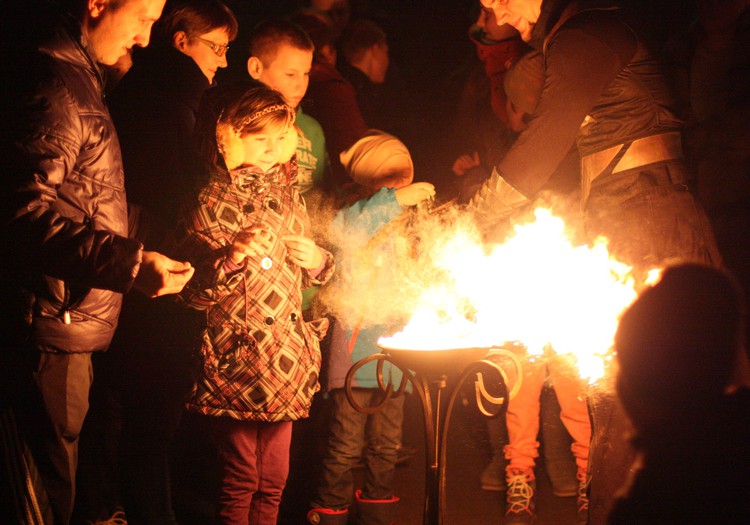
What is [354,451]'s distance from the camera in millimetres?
3646

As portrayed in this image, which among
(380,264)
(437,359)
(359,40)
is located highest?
(359,40)

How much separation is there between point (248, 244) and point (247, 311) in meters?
0.34

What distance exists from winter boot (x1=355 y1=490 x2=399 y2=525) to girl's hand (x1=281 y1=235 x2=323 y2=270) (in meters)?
1.50

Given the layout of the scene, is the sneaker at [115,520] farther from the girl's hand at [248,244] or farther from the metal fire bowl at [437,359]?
the metal fire bowl at [437,359]

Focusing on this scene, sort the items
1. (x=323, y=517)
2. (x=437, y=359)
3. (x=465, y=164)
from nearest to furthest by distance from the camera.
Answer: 1. (x=437, y=359)
2. (x=323, y=517)
3. (x=465, y=164)

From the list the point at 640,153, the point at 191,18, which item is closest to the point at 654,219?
the point at 640,153

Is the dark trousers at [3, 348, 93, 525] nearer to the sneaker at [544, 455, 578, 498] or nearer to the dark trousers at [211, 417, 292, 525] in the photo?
the dark trousers at [211, 417, 292, 525]

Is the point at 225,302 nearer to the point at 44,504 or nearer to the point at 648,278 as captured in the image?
the point at 44,504

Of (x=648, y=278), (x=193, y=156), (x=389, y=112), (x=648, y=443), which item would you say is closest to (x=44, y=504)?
(x=193, y=156)

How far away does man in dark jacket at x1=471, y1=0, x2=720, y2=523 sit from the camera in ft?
8.89

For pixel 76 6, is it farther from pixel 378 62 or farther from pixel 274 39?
pixel 378 62

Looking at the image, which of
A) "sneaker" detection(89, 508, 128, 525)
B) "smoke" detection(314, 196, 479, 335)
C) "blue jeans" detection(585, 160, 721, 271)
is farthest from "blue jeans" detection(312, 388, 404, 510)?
"blue jeans" detection(585, 160, 721, 271)

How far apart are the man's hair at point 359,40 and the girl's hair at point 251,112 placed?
2406 millimetres

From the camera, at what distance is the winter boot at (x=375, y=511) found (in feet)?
11.9
